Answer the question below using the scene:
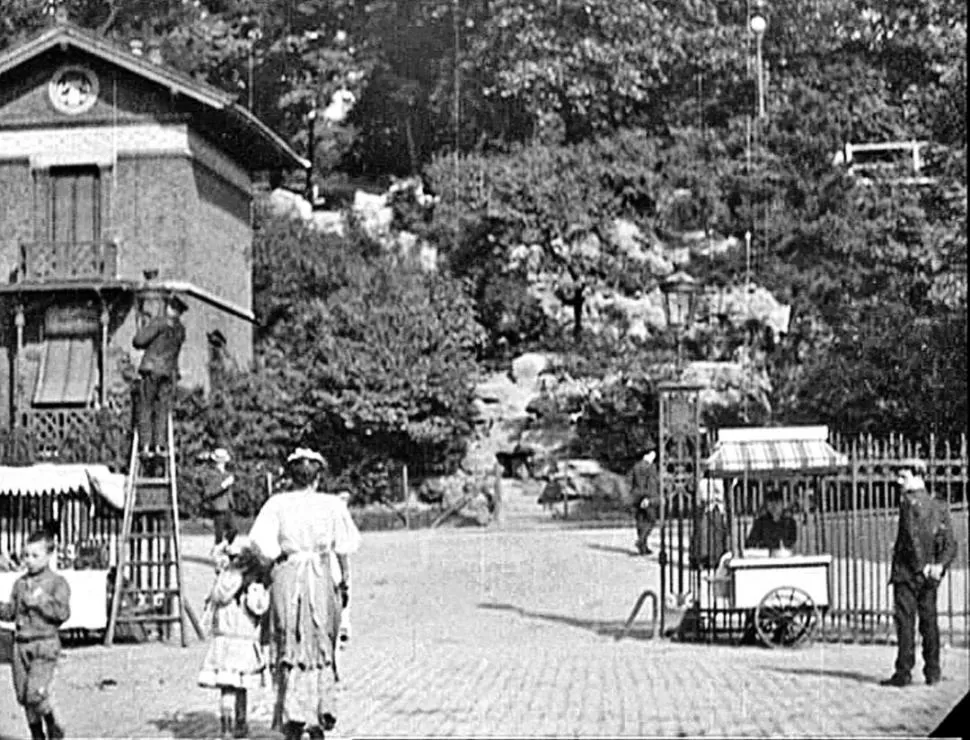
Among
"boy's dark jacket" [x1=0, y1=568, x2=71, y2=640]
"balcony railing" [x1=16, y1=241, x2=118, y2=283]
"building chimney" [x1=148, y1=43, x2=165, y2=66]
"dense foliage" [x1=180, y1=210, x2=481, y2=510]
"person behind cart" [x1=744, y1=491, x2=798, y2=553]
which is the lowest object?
"boy's dark jacket" [x1=0, y1=568, x2=71, y2=640]

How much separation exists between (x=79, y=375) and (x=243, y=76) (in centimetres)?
96

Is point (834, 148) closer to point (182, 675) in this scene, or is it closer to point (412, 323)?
point (412, 323)

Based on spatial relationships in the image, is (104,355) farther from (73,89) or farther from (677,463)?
(677,463)

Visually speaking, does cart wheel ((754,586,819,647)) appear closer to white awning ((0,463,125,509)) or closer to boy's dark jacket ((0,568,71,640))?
white awning ((0,463,125,509))

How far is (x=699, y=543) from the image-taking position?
25.2 feet

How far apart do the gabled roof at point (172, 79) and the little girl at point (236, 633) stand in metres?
1.09

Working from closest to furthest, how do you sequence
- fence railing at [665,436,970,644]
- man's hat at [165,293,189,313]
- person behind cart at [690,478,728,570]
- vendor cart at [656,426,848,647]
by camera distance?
man's hat at [165,293,189,313]
fence railing at [665,436,970,644]
vendor cart at [656,426,848,647]
person behind cart at [690,478,728,570]

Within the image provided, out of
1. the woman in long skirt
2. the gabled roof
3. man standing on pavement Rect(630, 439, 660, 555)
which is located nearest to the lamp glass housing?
man standing on pavement Rect(630, 439, 660, 555)

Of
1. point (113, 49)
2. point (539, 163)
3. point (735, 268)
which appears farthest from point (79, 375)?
point (735, 268)

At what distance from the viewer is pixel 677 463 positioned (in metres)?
7.10

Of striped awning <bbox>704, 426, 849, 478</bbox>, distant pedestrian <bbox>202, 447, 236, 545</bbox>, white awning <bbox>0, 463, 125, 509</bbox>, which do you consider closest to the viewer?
distant pedestrian <bbox>202, 447, 236, 545</bbox>

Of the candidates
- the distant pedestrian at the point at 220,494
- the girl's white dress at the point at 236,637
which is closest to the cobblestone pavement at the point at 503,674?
the girl's white dress at the point at 236,637

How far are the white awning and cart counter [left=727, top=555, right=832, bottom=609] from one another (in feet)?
7.47

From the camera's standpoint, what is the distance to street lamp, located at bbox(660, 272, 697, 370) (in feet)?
19.1
